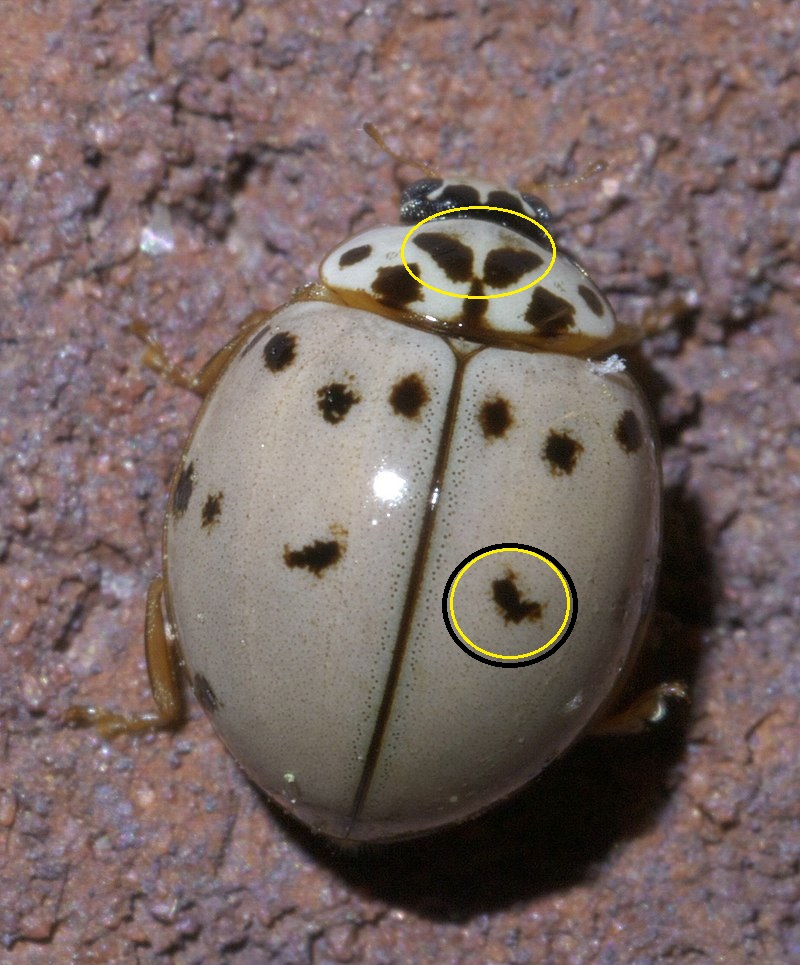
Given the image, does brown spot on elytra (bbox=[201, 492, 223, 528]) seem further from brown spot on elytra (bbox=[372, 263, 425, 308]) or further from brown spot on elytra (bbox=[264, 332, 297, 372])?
brown spot on elytra (bbox=[372, 263, 425, 308])

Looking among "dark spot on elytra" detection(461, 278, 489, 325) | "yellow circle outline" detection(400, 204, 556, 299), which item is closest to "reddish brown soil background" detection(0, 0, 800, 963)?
"yellow circle outline" detection(400, 204, 556, 299)

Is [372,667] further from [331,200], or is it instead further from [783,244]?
[783,244]

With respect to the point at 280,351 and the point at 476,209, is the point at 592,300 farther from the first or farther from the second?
the point at 280,351

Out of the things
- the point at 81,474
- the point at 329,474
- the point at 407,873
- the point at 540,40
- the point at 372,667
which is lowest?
the point at 407,873

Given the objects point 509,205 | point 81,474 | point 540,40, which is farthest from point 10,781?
point 540,40

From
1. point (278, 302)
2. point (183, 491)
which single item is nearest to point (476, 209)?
point (278, 302)
